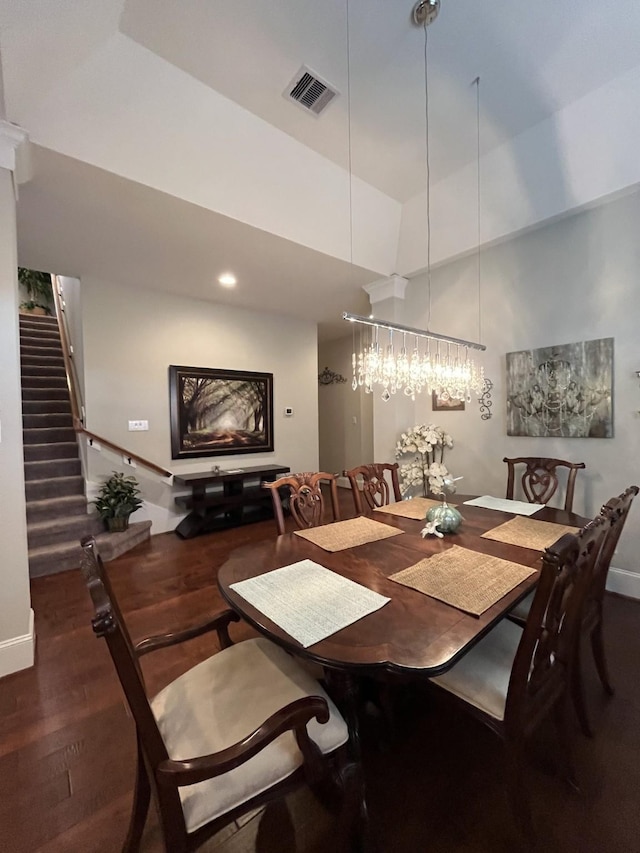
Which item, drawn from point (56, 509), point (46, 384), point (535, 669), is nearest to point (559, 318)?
point (535, 669)

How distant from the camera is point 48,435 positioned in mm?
4129

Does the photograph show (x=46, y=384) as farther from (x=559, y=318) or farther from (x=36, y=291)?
(x=559, y=318)

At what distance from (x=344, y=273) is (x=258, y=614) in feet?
10.9

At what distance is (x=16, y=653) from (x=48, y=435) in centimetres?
298

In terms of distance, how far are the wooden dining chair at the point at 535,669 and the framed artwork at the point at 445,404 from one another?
239 centimetres

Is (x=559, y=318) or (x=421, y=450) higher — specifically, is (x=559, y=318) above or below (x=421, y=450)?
above

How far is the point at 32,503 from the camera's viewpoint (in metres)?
3.43

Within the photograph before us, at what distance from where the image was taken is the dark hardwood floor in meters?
1.10

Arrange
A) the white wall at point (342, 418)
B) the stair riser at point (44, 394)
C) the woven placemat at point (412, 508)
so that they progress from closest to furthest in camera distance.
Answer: the woven placemat at point (412, 508) → the stair riser at point (44, 394) → the white wall at point (342, 418)

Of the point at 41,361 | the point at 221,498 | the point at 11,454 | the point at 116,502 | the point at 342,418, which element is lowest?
the point at 221,498

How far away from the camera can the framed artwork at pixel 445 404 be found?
3438 mm

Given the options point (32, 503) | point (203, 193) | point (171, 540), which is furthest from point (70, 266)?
point (171, 540)

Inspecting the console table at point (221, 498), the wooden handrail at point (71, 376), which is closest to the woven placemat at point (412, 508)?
the console table at point (221, 498)

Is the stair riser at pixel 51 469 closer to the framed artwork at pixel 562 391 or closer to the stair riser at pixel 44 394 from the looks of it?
the stair riser at pixel 44 394
